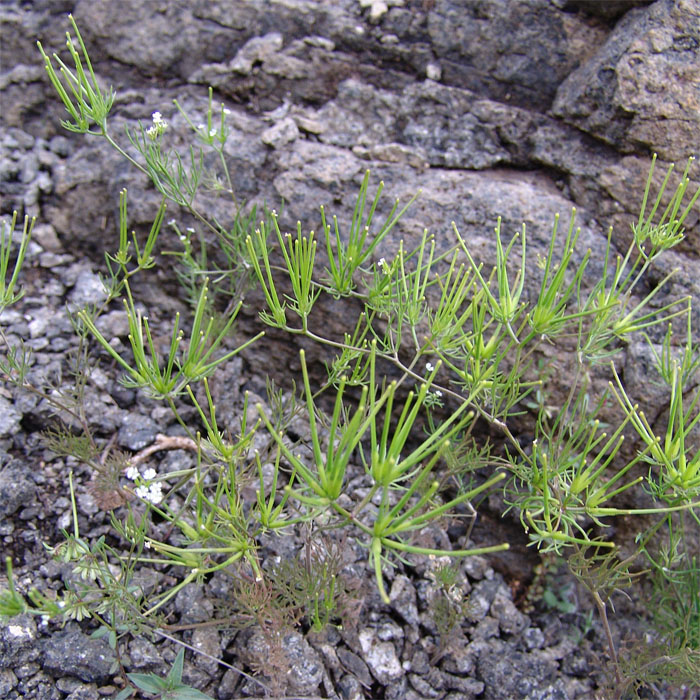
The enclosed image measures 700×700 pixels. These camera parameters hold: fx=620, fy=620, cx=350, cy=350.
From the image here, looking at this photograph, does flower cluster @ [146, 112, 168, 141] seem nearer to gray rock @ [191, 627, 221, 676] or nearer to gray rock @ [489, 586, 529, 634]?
gray rock @ [191, 627, 221, 676]

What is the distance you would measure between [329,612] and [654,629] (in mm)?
1602

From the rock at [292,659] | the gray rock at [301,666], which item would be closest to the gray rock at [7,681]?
the rock at [292,659]

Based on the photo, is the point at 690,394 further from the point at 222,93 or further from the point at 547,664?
the point at 222,93

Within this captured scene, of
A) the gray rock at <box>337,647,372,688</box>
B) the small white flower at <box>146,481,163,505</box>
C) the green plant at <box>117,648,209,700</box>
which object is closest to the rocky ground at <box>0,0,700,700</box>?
the gray rock at <box>337,647,372,688</box>

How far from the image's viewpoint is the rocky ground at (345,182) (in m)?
2.75

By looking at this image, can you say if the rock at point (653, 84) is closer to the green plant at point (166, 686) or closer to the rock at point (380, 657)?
the rock at point (380, 657)

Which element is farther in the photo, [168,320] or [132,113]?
[132,113]

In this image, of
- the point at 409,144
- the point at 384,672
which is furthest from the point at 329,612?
the point at 409,144

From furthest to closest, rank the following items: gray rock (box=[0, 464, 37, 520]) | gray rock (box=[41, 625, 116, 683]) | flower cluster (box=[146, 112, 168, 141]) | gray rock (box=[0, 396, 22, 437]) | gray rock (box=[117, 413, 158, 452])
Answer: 1. gray rock (box=[117, 413, 158, 452])
2. gray rock (box=[0, 396, 22, 437])
3. flower cluster (box=[146, 112, 168, 141])
4. gray rock (box=[0, 464, 37, 520])
5. gray rock (box=[41, 625, 116, 683])

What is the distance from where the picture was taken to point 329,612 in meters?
2.59

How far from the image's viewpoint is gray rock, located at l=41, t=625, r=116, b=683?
7.92 ft

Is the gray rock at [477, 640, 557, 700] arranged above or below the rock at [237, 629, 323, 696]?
below

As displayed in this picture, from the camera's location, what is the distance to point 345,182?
11.6 feet

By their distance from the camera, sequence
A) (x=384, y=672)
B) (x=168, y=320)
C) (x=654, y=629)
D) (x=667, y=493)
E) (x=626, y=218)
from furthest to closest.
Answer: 1. (x=168, y=320)
2. (x=626, y=218)
3. (x=654, y=629)
4. (x=384, y=672)
5. (x=667, y=493)
